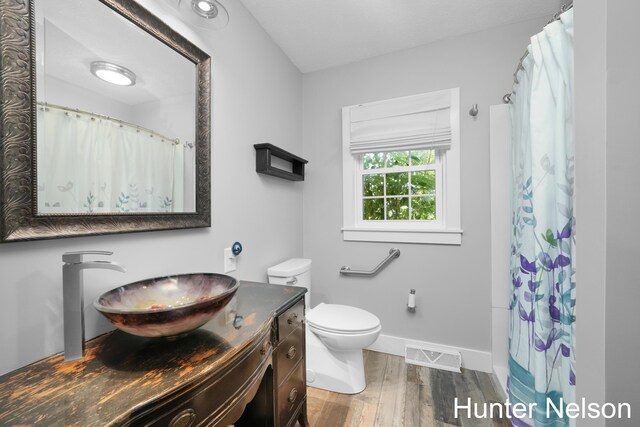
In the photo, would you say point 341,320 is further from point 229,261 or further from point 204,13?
point 204,13

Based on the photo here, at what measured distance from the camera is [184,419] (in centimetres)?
59

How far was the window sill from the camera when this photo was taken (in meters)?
1.99

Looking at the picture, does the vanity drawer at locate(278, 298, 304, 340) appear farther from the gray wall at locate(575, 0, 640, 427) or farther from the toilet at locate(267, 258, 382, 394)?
the gray wall at locate(575, 0, 640, 427)

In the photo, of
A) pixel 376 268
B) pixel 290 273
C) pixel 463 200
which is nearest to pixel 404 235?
pixel 376 268

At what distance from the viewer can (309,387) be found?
1737mm

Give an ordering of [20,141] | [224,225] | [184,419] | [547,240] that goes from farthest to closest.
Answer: [224,225] → [547,240] → [20,141] → [184,419]

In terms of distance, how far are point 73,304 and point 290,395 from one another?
916 mm

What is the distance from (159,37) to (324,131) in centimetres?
149

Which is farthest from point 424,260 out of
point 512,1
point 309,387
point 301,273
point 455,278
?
point 512,1

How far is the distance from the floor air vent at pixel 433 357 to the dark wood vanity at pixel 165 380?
1.33 meters

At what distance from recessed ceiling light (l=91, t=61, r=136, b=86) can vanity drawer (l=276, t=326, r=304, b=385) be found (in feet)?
3.95

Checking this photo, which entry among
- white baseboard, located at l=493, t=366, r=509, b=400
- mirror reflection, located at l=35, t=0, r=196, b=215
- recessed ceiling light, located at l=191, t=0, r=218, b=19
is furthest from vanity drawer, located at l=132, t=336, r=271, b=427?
white baseboard, located at l=493, t=366, r=509, b=400

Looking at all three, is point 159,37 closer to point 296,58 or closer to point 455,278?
point 296,58

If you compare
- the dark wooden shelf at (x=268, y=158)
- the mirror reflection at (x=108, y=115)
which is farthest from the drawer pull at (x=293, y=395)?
the dark wooden shelf at (x=268, y=158)
